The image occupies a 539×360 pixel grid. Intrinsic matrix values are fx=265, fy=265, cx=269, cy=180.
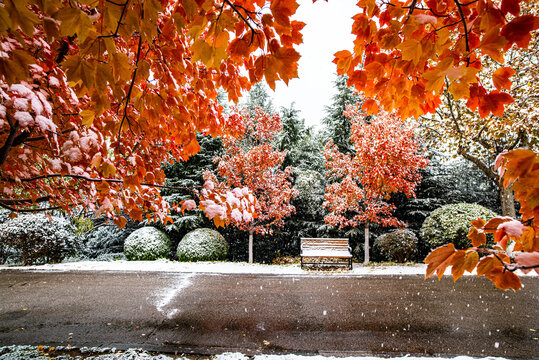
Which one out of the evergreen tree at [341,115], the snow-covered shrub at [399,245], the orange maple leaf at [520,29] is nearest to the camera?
the orange maple leaf at [520,29]

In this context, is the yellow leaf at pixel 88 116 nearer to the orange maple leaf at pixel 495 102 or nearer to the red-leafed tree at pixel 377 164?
the orange maple leaf at pixel 495 102

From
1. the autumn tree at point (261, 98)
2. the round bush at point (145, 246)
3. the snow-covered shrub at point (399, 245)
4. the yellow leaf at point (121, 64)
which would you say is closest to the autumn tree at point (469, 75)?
the yellow leaf at point (121, 64)

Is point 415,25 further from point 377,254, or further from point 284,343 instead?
point 377,254

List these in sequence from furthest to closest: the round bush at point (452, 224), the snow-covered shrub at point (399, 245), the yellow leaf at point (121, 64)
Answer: the snow-covered shrub at point (399, 245)
the round bush at point (452, 224)
the yellow leaf at point (121, 64)

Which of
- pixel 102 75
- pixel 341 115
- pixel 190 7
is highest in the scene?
pixel 341 115

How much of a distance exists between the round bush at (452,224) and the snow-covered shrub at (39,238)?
1154 centimetres

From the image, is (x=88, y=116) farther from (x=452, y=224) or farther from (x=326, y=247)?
(x=452, y=224)

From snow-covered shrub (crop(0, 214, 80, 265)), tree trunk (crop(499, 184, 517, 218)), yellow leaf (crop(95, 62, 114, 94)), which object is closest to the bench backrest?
tree trunk (crop(499, 184, 517, 218))

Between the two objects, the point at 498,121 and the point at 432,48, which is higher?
the point at 498,121

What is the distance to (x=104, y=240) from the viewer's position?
1157 cm

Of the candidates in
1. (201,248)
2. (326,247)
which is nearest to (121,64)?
(326,247)

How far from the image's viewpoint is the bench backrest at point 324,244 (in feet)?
28.4

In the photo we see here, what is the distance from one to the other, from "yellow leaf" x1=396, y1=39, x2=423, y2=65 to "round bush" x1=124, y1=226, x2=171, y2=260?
9805 mm

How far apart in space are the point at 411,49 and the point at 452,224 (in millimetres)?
8962
